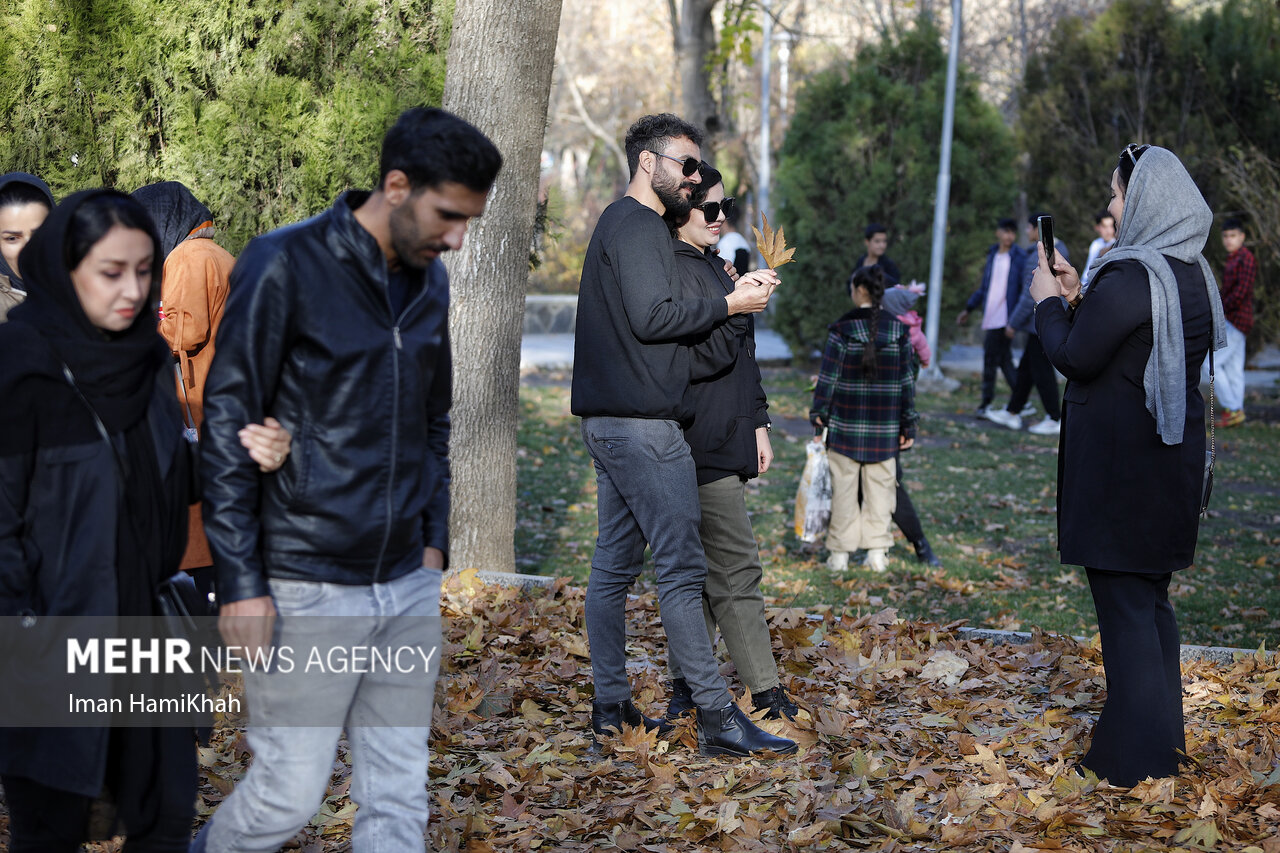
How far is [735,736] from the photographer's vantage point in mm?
4508

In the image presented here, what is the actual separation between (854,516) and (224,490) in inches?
228

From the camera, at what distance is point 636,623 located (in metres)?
6.62

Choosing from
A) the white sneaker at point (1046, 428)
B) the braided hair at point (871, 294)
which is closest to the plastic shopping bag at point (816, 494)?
the braided hair at point (871, 294)

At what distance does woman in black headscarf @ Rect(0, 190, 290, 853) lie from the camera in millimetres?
2607

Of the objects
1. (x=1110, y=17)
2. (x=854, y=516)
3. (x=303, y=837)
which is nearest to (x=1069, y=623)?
(x=854, y=516)

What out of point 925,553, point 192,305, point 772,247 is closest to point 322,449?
point 192,305

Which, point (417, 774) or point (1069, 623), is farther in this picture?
point (1069, 623)

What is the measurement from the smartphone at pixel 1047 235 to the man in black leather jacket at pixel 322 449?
93.6 inches

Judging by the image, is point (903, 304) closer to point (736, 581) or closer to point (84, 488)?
point (736, 581)

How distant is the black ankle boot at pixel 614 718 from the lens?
4.71 metres

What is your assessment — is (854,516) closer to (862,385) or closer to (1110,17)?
(862,385)

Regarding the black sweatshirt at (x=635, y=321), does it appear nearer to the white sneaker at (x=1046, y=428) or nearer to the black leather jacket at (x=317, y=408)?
the black leather jacket at (x=317, y=408)

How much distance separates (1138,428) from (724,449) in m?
1.48

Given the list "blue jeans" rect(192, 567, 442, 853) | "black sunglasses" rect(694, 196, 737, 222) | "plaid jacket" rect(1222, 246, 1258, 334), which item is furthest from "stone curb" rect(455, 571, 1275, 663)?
"plaid jacket" rect(1222, 246, 1258, 334)
